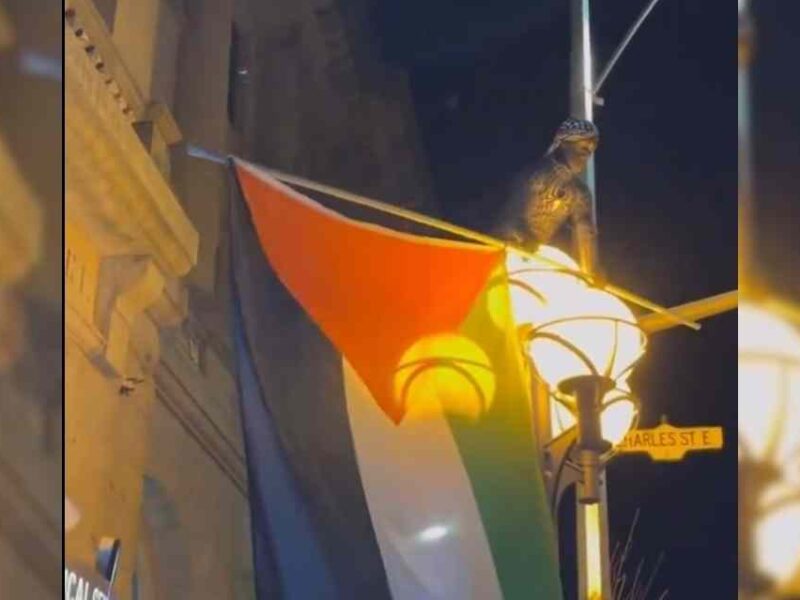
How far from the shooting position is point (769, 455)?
2.29m

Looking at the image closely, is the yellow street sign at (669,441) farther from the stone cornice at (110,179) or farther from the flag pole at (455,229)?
the stone cornice at (110,179)

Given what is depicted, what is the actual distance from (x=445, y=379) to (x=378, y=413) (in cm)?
28

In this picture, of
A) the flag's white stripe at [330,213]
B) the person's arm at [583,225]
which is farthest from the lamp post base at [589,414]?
the flag's white stripe at [330,213]

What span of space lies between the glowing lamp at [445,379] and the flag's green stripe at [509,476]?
0.04m

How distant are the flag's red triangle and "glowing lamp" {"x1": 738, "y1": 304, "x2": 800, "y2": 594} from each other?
354cm

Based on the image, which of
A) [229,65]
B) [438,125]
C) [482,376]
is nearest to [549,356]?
[482,376]

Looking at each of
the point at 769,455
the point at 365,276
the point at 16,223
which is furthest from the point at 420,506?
the point at 769,455

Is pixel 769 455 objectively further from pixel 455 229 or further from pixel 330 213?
pixel 330 213

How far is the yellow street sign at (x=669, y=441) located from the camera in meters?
6.20

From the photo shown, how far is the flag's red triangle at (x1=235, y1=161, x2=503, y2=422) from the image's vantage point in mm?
5918

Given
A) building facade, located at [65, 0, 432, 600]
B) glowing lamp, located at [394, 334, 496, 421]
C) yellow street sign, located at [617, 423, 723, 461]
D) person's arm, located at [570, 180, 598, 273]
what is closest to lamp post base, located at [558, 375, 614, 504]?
glowing lamp, located at [394, 334, 496, 421]

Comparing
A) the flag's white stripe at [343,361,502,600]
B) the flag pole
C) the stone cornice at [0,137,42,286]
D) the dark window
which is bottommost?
the stone cornice at [0,137,42,286]

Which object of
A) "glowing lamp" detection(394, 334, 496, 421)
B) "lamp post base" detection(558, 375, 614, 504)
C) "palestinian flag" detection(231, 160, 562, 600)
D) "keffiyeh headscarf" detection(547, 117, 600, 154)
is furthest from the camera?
"keffiyeh headscarf" detection(547, 117, 600, 154)

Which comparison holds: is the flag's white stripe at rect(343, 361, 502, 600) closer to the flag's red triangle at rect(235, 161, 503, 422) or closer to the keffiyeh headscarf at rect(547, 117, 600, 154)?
the flag's red triangle at rect(235, 161, 503, 422)
